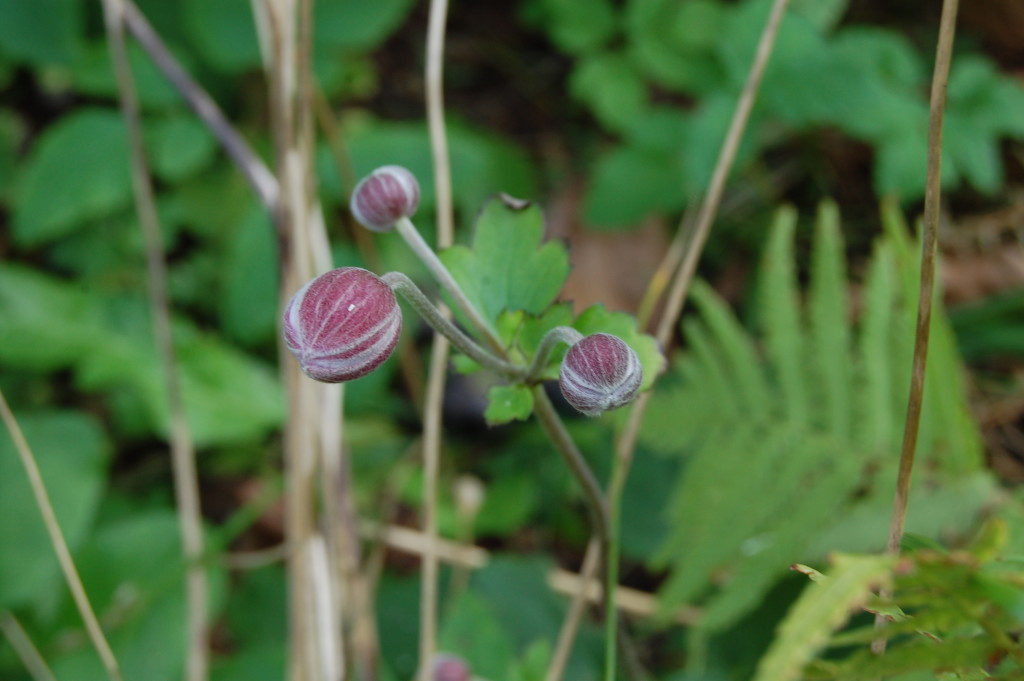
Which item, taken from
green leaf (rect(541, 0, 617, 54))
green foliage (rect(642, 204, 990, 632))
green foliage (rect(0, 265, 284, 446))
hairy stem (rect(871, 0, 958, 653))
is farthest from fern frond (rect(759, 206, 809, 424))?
green foliage (rect(0, 265, 284, 446))

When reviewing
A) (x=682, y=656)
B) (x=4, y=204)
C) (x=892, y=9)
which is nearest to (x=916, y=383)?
(x=682, y=656)

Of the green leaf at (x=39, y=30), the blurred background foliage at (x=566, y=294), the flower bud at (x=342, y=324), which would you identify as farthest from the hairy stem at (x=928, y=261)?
the green leaf at (x=39, y=30)

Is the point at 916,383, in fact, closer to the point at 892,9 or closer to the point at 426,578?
the point at 426,578

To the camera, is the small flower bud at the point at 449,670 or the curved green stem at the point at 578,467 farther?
the small flower bud at the point at 449,670

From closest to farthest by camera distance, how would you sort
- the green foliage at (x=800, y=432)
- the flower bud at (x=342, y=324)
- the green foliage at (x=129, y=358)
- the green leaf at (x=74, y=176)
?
the flower bud at (x=342, y=324) < the green foliage at (x=800, y=432) < the green foliage at (x=129, y=358) < the green leaf at (x=74, y=176)

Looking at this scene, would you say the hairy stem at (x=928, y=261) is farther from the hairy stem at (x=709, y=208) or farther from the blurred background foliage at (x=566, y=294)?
the blurred background foliage at (x=566, y=294)

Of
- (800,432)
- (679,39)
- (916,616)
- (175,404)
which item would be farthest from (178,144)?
(916,616)
